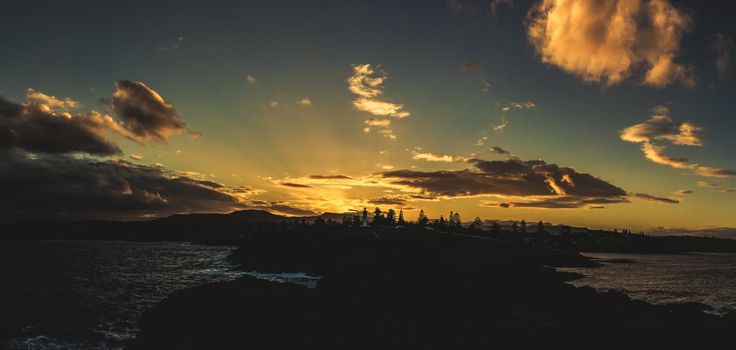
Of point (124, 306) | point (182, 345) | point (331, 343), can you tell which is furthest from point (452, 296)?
point (124, 306)

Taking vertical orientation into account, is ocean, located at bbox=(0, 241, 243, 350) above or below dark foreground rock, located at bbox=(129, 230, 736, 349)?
below

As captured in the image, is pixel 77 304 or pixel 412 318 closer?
pixel 412 318

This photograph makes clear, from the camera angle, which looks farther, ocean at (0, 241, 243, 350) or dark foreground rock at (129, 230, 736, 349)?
ocean at (0, 241, 243, 350)

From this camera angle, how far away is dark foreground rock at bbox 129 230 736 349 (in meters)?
30.0

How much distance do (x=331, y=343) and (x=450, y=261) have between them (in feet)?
217

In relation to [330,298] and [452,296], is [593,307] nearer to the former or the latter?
[452,296]

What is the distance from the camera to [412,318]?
117ft

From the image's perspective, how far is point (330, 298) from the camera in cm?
4066

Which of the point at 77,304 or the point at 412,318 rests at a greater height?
the point at 412,318

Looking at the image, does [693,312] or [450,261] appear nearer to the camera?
[693,312]

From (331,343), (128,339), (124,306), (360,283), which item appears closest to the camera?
(331,343)

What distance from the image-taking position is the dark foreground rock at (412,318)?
98.3ft

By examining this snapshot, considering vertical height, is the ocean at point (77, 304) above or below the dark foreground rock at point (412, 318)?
below

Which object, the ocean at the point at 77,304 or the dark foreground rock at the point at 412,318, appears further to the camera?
the ocean at the point at 77,304
